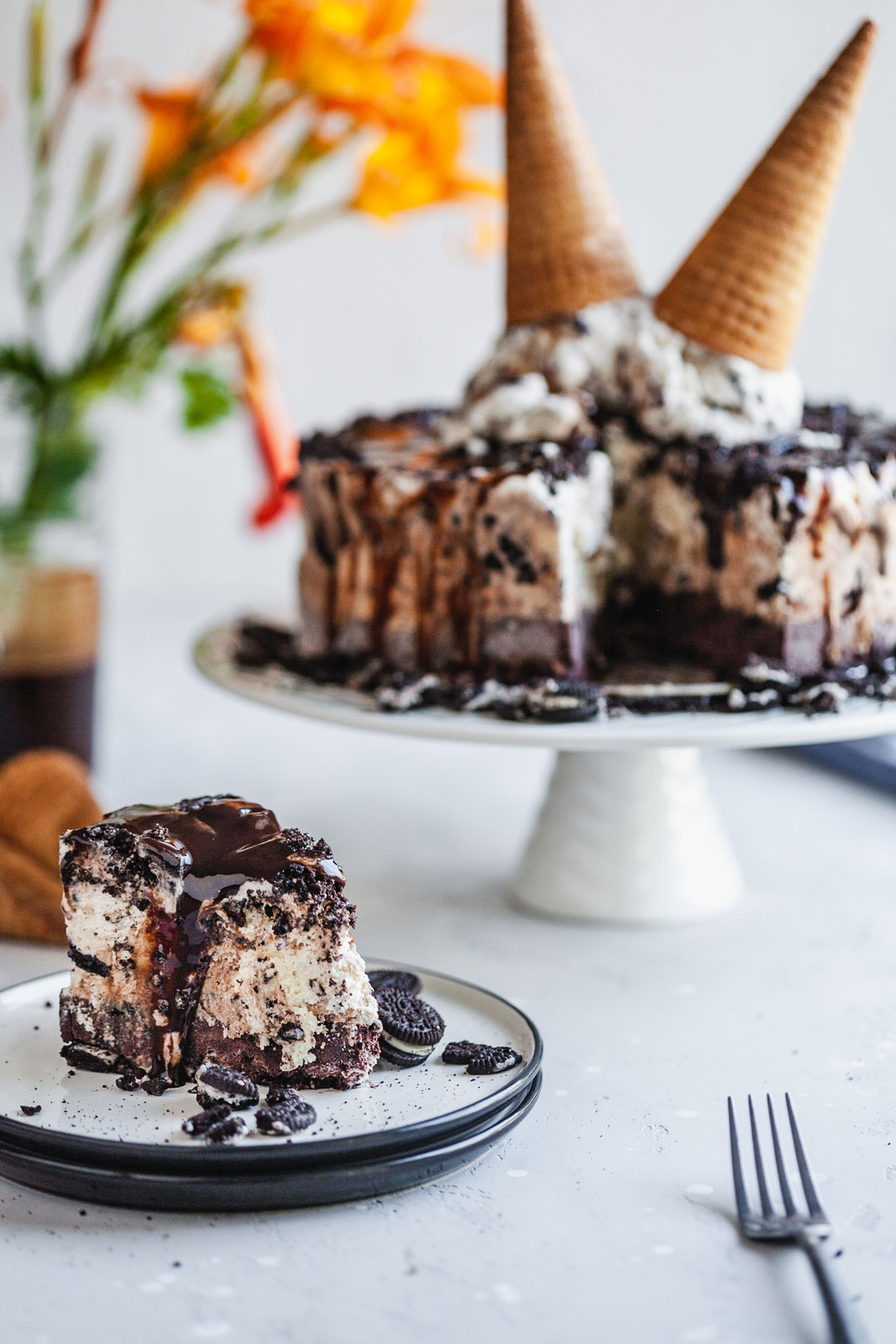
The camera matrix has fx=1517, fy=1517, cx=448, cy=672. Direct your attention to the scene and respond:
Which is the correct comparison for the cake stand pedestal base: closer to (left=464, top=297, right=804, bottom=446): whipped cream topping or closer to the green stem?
(left=464, top=297, right=804, bottom=446): whipped cream topping

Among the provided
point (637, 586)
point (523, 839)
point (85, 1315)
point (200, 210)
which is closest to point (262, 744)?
point (523, 839)

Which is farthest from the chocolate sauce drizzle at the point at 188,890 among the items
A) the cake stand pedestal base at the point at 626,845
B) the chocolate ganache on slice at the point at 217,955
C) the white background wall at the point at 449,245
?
the white background wall at the point at 449,245

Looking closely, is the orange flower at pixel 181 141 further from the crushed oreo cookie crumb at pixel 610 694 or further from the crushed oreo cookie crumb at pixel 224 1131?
the crushed oreo cookie crumb at pixel 224 1131

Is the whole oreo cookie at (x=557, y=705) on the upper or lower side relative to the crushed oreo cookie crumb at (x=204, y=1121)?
upper

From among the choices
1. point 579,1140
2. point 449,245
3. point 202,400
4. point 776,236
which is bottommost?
point 579,1140

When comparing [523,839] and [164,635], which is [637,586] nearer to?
[523,839]

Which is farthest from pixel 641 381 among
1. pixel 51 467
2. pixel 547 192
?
pixel 51 467

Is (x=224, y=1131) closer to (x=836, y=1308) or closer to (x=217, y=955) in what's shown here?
(x=217, y=955)
